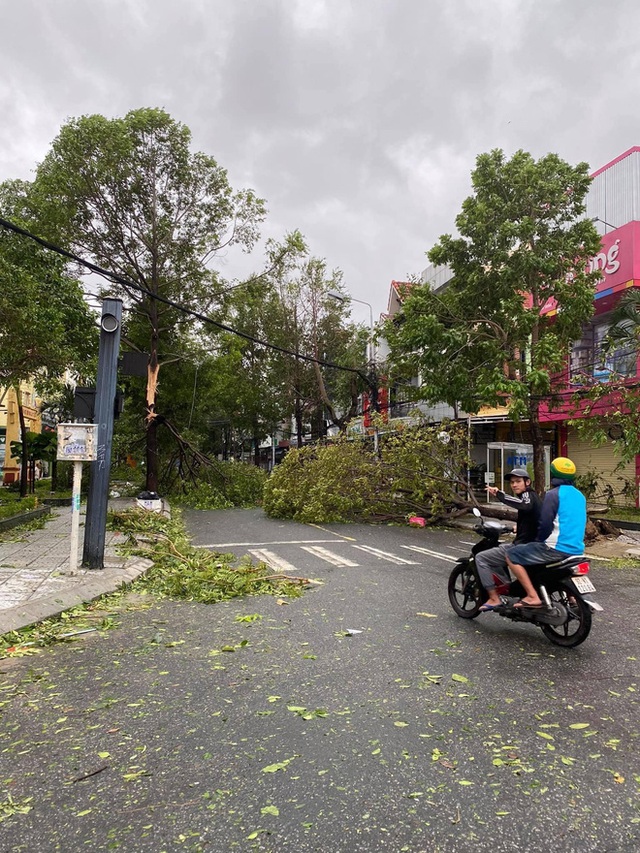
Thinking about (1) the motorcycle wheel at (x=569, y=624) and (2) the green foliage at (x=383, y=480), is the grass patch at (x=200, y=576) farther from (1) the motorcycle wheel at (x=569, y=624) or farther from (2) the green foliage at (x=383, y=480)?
(2) the green foliage at (x=383, y=480)

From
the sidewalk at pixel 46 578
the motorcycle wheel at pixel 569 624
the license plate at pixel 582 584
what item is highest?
the license plate at pixel 582 584

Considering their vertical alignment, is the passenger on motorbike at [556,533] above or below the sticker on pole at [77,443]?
below

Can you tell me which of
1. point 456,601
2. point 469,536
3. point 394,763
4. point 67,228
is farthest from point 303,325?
point 394,763

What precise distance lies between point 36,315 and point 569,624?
36.5 ft

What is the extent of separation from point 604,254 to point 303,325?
17858 mm

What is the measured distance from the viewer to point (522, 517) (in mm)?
5328

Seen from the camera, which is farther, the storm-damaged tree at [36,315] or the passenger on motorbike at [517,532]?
the storm-damaged tree at [36,315]

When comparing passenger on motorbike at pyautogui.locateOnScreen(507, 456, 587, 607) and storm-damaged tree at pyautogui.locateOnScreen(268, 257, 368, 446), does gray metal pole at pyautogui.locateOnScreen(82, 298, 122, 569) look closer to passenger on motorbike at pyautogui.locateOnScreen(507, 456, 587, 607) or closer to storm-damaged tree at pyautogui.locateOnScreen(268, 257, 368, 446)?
passenger on motorbike at pyautogui.locateOnScreen(507, 456, 587, 607)

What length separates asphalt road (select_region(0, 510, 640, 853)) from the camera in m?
2.51

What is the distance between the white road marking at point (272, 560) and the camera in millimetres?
9055

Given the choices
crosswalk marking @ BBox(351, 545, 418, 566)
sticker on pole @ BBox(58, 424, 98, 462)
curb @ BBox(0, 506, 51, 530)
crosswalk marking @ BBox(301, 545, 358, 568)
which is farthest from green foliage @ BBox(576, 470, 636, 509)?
curb @ BBox(0, 506, 51, 530)

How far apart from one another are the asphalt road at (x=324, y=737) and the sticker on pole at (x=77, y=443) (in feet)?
8.97

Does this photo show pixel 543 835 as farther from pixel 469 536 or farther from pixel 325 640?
pixel 469 536

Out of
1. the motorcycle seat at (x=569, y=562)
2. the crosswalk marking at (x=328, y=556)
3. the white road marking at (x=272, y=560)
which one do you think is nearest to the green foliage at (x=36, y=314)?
the white road marking at (x=272, y=560)
